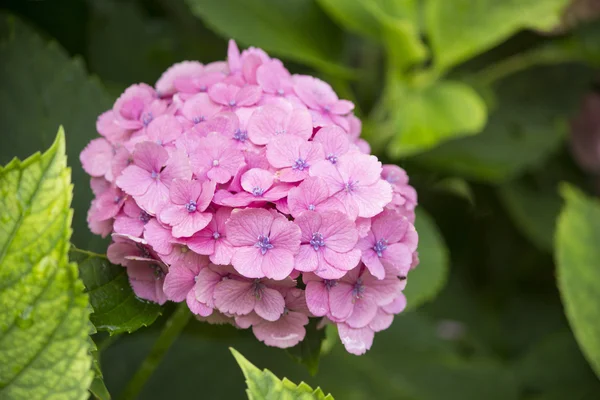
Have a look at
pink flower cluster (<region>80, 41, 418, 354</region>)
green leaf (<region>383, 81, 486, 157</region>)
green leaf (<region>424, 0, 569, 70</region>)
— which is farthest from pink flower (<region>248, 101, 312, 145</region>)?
green leaf (<region>424, 0, 569, 70</region>)

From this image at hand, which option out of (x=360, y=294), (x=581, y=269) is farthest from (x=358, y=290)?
(x=581, y=269)

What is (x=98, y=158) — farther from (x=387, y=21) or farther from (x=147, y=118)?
(x=387, y=21)

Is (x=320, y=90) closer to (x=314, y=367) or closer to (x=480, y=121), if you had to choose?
(x=314, y=367)

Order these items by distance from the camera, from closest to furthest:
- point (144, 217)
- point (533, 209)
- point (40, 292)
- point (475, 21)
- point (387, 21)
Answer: point (40, 292)
point (144, 217)
point (387, 21)
point (475, 21)
point (533, 209)

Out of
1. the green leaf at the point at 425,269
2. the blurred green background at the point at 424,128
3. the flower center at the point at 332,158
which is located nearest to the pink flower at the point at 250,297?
the flower center at the point at 332,158

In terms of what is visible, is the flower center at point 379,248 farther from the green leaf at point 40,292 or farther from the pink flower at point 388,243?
the green leaf at point 40,292

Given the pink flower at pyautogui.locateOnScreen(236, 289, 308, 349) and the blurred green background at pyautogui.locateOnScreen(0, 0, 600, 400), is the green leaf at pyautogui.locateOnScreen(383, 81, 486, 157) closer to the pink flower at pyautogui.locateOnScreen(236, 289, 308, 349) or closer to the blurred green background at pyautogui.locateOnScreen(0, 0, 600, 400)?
the blurred green background at pyautogui.locateOnScreen(0, 0, 600, 400)
